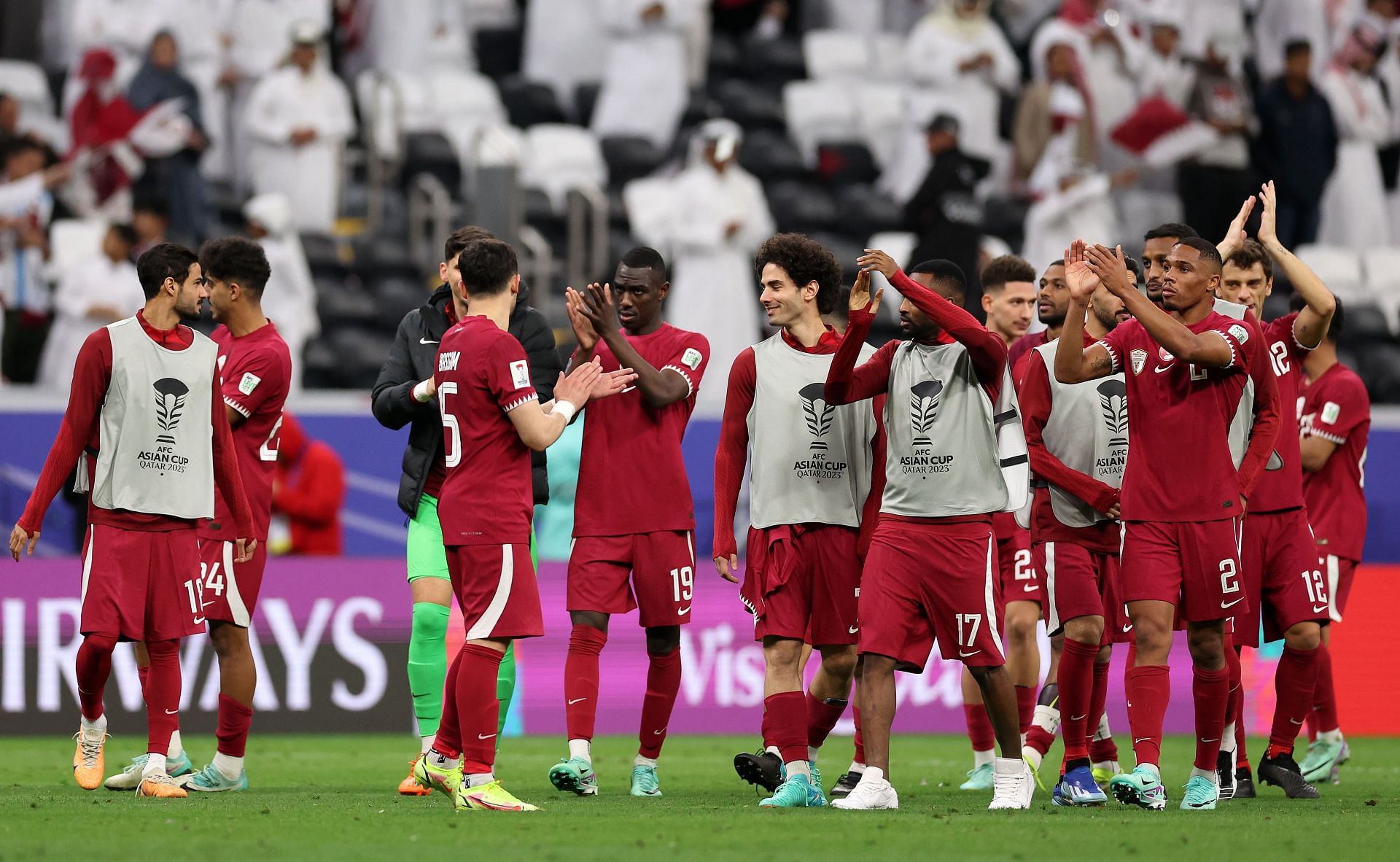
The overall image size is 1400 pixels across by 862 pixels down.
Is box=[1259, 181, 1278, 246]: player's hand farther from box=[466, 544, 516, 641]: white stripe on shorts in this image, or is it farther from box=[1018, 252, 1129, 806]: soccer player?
box=[466, 544, 516, 641]: white stripe on shorts

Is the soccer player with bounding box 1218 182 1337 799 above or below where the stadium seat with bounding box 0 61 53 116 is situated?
below

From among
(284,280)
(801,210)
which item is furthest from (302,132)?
(801,210)

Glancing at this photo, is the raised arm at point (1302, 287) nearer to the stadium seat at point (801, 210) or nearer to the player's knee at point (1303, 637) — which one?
the player's knee at point (1303, 637)

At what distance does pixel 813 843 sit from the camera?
7.03 metres

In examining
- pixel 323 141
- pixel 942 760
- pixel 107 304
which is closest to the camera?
pixel 942 760

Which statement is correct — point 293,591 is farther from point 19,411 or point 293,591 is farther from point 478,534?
point 478,534

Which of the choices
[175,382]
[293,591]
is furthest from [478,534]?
[293,591]

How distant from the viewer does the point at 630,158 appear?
20.2m

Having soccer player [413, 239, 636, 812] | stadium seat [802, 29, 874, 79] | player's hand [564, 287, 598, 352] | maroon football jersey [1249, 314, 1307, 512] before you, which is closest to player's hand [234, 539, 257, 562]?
soccer player [413, 239, 636, 812]

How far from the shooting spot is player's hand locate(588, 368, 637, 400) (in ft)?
27.4

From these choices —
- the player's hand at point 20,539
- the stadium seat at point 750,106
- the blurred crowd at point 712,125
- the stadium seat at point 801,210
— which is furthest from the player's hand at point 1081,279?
A: the stadium seat at point 750,106

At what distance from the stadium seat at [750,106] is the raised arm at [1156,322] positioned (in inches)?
515

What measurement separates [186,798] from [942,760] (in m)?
4.83

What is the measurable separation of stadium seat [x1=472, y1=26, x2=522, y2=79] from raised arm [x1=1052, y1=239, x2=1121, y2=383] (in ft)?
47.7
